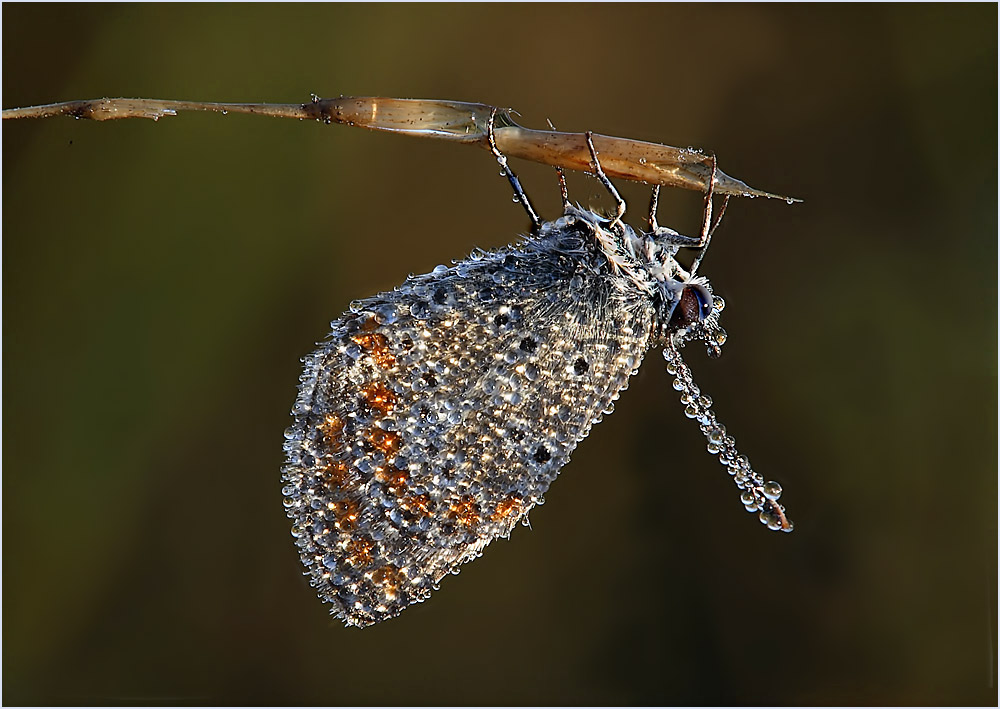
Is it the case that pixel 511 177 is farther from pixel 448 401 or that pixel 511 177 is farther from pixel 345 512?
pixel 345 512

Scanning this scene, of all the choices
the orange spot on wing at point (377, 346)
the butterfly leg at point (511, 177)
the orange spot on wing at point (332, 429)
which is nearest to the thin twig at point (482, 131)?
the butterfly leg at point (511, 177)

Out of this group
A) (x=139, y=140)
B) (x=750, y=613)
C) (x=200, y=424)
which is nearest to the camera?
(x=139, y=140)

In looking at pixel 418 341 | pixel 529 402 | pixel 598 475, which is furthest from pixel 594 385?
pixel 598 475

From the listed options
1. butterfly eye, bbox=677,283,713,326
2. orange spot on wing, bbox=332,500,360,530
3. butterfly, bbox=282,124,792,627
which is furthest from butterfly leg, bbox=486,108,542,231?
orange spot on wing, bbox=332,500,360,530

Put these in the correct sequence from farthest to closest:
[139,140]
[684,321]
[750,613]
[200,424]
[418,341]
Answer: [750,613] < [200,424] < [139,140] < [684,321] < [418,341]

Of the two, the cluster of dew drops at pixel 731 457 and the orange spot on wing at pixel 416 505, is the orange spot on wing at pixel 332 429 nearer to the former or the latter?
the orange spot on wing at pixel 416 505

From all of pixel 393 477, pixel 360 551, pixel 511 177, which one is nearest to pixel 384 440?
pixel 393 477

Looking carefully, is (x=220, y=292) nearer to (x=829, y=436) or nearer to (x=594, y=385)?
(x=594, y=385)

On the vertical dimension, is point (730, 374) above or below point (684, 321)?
above
